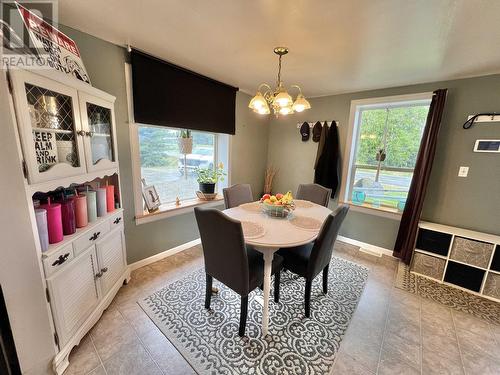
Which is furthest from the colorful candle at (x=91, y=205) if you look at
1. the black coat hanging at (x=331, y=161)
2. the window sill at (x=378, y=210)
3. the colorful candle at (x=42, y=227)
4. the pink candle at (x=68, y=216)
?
the window sill at (x=378, y=210)

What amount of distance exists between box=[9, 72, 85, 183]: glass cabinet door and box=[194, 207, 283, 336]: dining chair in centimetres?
87

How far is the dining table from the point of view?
56.2 inches

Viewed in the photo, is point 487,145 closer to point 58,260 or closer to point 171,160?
point 171,160

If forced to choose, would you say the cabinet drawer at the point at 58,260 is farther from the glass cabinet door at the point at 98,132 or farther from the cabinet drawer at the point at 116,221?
the glass cabinet door at the point at 98,132

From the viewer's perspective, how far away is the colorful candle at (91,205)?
5.01ft

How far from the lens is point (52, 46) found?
125 cm

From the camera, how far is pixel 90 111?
1.53 meters

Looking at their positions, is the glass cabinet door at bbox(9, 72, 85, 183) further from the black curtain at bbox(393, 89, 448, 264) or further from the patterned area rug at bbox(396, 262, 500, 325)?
the black curtain at bbox(393, 89, 448, 264)

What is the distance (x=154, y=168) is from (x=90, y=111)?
1.05 meters

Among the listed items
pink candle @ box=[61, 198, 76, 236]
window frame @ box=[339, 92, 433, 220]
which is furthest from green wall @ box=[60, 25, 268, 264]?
window frame @ box=[339, 92, 433, 220]

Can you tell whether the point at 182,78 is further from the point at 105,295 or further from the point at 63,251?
the point at 105,295

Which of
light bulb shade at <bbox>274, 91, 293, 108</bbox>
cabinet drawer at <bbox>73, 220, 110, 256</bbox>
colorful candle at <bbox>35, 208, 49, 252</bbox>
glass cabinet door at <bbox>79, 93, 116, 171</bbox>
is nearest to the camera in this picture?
colorful candle at <bbox>35, 208, 49, 252</bbox>

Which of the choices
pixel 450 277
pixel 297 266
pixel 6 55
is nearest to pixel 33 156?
pixel 6 55

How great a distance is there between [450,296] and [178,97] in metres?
3.68
